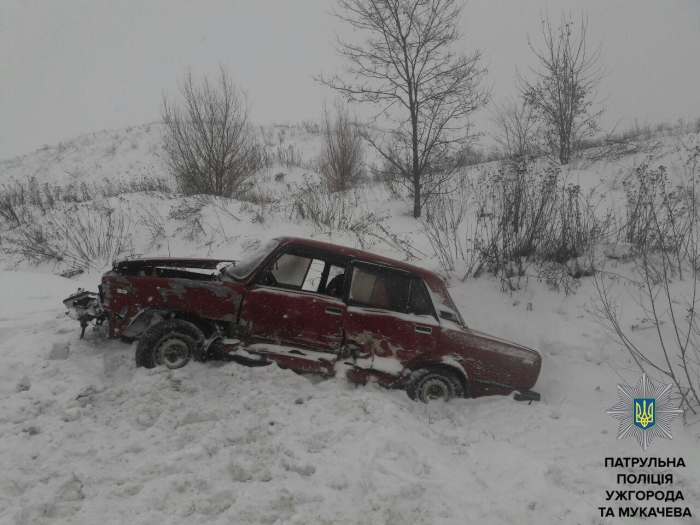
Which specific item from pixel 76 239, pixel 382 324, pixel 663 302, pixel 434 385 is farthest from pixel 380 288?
pixel 76 239

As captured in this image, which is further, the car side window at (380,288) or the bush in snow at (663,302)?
the bush in snow at (663,302)

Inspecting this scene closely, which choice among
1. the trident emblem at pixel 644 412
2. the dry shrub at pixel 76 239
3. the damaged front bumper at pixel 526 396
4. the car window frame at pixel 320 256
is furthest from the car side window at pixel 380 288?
the dry shrub at pixel 76 239

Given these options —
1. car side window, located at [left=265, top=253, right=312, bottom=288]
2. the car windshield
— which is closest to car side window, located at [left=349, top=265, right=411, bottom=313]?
car side window, located at [left=265, top=253, right=312, bottom=288]

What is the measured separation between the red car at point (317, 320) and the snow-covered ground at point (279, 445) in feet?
0.61

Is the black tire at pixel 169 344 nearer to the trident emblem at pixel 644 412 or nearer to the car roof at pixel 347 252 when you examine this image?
the car roof at pixel 347 252

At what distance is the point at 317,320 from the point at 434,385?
140cm

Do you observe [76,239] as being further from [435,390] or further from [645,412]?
[645,412]

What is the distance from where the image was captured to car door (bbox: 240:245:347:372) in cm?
365

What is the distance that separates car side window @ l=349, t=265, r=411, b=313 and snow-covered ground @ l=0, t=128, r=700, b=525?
83cm

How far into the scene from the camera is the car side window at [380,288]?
12.6ft

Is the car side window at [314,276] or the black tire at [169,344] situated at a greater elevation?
the car side window at [314,276]

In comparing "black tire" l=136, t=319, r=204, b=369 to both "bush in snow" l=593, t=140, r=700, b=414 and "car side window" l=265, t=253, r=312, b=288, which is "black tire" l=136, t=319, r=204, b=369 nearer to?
"car side window" l=265, t=253, r=312, b=288

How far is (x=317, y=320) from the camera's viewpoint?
3.68 metres

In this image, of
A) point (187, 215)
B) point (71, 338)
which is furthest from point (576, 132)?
point (71, 338)
